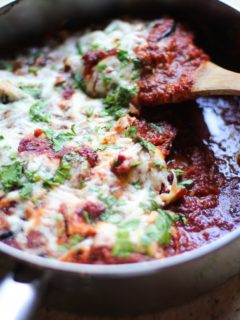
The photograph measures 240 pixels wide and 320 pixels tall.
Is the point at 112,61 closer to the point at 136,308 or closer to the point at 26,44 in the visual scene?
the point at 26,44

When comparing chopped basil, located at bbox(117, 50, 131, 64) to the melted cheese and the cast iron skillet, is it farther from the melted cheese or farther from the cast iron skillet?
the cast iron skillet

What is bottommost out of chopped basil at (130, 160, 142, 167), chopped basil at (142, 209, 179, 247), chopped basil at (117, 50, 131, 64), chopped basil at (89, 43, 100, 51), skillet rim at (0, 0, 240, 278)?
chopped basil at (142, 209, 179, 247)

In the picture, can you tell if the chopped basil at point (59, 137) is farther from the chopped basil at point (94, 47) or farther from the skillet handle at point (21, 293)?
the skillet handle at point (21, 293)

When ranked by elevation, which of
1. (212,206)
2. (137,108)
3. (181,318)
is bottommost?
(181,318)

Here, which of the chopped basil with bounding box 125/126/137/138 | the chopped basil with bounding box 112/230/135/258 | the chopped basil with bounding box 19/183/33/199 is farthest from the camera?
the chopped basil with bounding box 125/126/137/138

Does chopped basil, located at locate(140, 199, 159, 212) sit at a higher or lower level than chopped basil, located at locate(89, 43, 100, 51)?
lower

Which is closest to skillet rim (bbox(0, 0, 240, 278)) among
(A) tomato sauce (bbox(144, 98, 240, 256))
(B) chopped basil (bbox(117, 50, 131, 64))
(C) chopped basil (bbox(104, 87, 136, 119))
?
(A) tomato sauce (bbox(144, 98, 240, 256))

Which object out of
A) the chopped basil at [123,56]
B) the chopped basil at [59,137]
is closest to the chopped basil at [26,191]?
the chopped basil at [59,137]

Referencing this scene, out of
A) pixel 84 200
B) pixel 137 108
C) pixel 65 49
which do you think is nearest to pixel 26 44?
pixel 65 49
